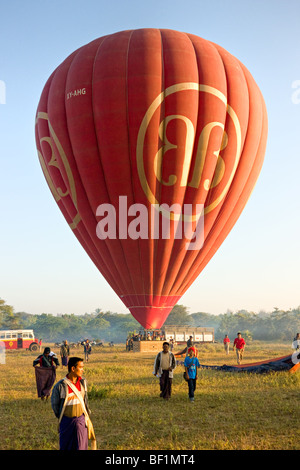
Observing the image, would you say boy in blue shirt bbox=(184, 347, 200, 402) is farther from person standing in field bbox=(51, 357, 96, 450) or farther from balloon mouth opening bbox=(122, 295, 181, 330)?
balloon mouth opening bbox=(122, 295, 181, 330)

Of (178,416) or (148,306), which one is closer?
(178,416)

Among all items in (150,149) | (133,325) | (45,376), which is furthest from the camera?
(133,325)

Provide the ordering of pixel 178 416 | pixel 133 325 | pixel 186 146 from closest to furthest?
1. pixel 178 416
2. pixel 186 146
3. pixel 133 325

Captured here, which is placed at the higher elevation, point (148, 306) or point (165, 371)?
point (148, 306)

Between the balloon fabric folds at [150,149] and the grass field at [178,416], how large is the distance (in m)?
10.7

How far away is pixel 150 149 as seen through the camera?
26906 mm

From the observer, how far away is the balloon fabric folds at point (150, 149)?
88.1 feet

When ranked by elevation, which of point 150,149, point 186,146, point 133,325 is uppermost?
point 186,146

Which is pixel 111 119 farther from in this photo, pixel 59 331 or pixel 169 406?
pixel 59 331

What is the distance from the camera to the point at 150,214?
91.2ft

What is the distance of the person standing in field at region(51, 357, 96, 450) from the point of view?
7859 millimetres

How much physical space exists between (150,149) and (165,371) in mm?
14671

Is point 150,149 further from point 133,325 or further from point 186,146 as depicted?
point 133,325

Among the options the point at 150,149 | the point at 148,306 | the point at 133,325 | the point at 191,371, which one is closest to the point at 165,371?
the point at 191,371
